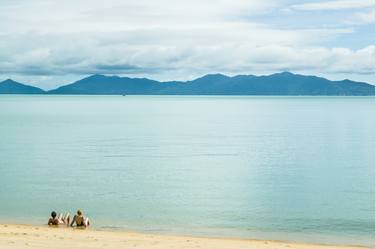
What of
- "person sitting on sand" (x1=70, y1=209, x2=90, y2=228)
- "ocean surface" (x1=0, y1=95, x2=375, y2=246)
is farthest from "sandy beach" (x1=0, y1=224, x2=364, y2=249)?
"ocean surface" (x1=0, y1=95, x2=375, y2=246)

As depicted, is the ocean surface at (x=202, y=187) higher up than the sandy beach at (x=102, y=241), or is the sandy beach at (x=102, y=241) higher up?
the sandy beach at (x=102, y=241)

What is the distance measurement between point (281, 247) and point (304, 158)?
144ft

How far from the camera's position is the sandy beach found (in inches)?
1027

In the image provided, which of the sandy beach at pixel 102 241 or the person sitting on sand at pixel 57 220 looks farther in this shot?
the person sitting on sand at pixel 57 220

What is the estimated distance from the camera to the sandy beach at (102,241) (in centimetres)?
2609

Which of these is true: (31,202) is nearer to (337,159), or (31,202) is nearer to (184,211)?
(184,211)

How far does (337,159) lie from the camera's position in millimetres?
69312

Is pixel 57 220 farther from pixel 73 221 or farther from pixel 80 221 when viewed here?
pixel 80 221

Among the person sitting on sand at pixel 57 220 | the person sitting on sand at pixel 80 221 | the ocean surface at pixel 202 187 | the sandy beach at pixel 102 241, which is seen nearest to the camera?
the sandy beach at pixel 102 241

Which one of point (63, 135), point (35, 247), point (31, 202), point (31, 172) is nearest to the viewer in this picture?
point (35, 247)

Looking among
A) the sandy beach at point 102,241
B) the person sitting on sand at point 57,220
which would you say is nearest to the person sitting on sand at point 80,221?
the person sitting on sand at point 57,220

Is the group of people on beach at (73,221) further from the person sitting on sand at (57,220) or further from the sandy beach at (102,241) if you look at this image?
the sandy beach at (102,241)

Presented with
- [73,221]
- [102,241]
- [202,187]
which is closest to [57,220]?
[73,221]

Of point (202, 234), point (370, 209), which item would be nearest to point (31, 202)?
point (202, 234)
